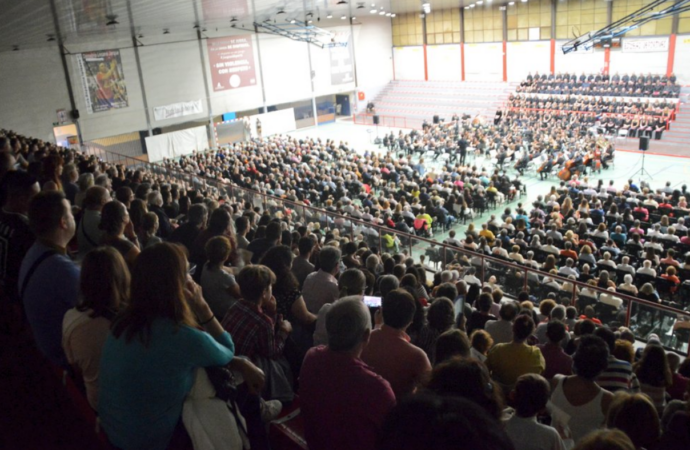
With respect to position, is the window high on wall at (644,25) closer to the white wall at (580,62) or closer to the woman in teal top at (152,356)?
the white wall at (580,62)

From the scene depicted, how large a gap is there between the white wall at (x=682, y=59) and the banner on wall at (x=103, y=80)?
28.1m

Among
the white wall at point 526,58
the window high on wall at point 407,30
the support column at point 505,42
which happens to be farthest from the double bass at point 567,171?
the window high on wall at point 407,30

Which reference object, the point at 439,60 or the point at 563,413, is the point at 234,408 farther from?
the point at 439,60

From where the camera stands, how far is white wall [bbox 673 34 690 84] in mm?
27281

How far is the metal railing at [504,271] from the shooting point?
6.56m

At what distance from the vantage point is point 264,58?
1346 inches

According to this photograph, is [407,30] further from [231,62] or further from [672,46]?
[672,46]

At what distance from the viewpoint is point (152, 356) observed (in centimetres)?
215

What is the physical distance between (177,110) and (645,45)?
2534 cm

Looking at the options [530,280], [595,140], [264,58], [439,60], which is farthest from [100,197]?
[439,60]

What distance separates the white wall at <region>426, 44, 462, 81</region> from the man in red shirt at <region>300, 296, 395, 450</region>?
124 ft

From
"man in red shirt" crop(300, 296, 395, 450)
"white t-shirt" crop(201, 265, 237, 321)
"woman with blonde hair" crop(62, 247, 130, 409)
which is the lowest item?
"white t-shirt" crop(201, 265, 237, 321)

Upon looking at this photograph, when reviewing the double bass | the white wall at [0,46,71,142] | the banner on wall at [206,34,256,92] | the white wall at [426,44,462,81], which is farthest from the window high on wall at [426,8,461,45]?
the white wall at [0,46,71,142]

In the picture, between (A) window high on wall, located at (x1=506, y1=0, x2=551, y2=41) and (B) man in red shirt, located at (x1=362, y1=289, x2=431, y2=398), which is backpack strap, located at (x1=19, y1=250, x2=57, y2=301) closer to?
(B) man in red shirt, located at (x1=362, y1=289, x2=431, y2=398)
